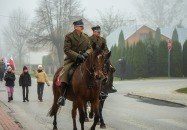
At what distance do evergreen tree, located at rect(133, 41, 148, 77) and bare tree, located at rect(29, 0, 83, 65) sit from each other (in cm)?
2625

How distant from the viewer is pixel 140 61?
3994cm

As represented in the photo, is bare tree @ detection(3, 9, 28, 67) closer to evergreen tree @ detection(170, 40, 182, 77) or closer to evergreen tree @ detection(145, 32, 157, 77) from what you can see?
evergreen tree @ detection(145, 32, 157, 77)

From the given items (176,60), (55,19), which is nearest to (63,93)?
(176,60)

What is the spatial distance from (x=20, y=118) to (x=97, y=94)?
496 centimetres

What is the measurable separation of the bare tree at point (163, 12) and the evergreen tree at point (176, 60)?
52755 millimetres

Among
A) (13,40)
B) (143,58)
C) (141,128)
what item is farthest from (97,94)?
(13,40)

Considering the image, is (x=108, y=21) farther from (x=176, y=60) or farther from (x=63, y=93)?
(x=63, y=93)

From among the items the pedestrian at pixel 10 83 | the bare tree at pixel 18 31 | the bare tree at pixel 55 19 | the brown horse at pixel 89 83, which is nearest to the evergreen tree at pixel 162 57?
Answer: the pedestrian at pixel 10 83

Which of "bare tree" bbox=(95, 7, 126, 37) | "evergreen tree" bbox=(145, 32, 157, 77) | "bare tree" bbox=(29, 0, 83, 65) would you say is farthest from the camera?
"bare tree" bbox=(95, 7, 126, 37)

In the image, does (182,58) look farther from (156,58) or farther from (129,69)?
(129,69)

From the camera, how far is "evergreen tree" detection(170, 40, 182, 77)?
39906 mm

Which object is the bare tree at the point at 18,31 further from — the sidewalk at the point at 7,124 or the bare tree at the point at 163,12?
the sidewalk at the point at 7,124

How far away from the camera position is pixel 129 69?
4106 centimetres

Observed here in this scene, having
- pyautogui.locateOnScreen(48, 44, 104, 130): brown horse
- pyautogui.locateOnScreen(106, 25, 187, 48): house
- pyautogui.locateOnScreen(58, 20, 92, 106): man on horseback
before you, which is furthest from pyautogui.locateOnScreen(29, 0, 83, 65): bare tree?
pyautogui.locateOnScreen(48, 44, 104, 130): brown horse
